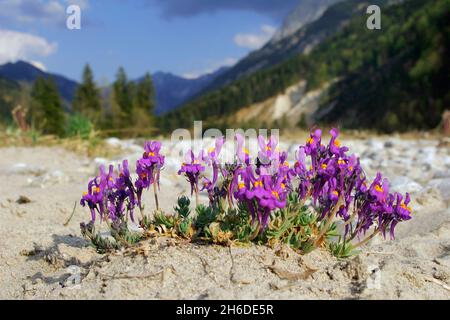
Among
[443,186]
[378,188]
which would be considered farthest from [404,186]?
[378,188]

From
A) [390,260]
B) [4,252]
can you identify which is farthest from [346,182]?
[4,252]

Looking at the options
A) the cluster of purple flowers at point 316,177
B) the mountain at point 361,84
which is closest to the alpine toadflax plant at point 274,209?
the cluster of purple flowers at point 316,177

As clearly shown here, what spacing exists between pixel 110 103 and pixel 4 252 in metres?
84.1

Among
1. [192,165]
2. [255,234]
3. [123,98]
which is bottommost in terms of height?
[255,234]

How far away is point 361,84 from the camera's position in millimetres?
102188

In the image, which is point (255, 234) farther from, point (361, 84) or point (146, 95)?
point (361, 84)

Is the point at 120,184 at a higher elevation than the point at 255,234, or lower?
higher

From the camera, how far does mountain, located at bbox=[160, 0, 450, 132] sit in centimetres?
5066

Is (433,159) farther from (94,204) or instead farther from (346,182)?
(94,204)

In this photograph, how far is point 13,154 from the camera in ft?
30.3

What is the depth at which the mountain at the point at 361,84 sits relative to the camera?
50.7m

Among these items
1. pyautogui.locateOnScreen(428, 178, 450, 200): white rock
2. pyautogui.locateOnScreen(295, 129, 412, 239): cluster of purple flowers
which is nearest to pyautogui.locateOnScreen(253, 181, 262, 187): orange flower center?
pyautogui.locateOnScreen(295, 129, 412, 239): cluster of purple flowers

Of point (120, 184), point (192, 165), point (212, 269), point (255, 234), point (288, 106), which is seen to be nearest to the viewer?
point (212, 269)

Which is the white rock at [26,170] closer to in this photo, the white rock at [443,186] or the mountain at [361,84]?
the white rock at [443,186]
